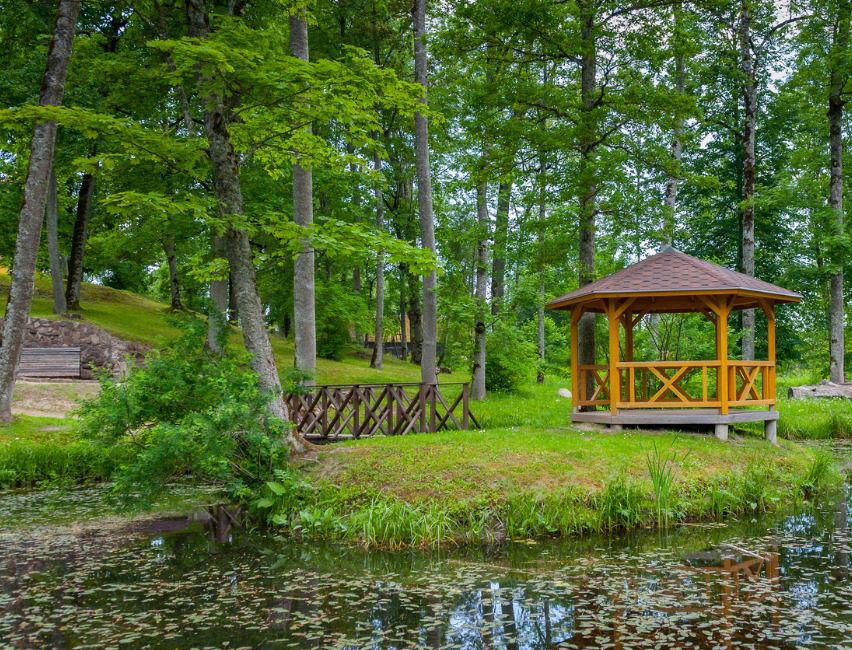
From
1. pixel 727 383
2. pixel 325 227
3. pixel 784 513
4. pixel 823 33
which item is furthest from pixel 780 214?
pixel 325 227

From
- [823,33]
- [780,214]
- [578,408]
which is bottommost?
[578,408]

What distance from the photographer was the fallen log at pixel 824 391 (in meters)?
17.9

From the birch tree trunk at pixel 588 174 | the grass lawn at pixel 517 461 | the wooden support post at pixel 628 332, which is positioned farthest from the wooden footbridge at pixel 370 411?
the wooden support post at pixel 628 332

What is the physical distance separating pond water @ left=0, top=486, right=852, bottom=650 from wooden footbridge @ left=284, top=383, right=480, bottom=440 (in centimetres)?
450

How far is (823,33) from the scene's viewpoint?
20.1 meters

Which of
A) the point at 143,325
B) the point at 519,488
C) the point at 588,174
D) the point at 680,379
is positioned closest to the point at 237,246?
the point at 519,488

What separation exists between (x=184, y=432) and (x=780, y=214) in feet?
76.5

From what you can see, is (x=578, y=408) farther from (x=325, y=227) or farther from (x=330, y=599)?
(x=330, y=599)

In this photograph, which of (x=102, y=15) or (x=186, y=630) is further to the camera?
(x=102, y=15)

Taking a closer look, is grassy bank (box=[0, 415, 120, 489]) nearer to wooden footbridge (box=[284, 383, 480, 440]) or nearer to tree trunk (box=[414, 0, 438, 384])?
wooden footbridge (box=[284, 383, 480, 440])

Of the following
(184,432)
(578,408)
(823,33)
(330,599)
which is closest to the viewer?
(330,599)

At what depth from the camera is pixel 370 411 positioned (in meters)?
12.7

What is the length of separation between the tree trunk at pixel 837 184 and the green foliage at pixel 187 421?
16.3 m

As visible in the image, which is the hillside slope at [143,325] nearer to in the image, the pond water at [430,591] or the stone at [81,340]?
the stone at [81,340]
